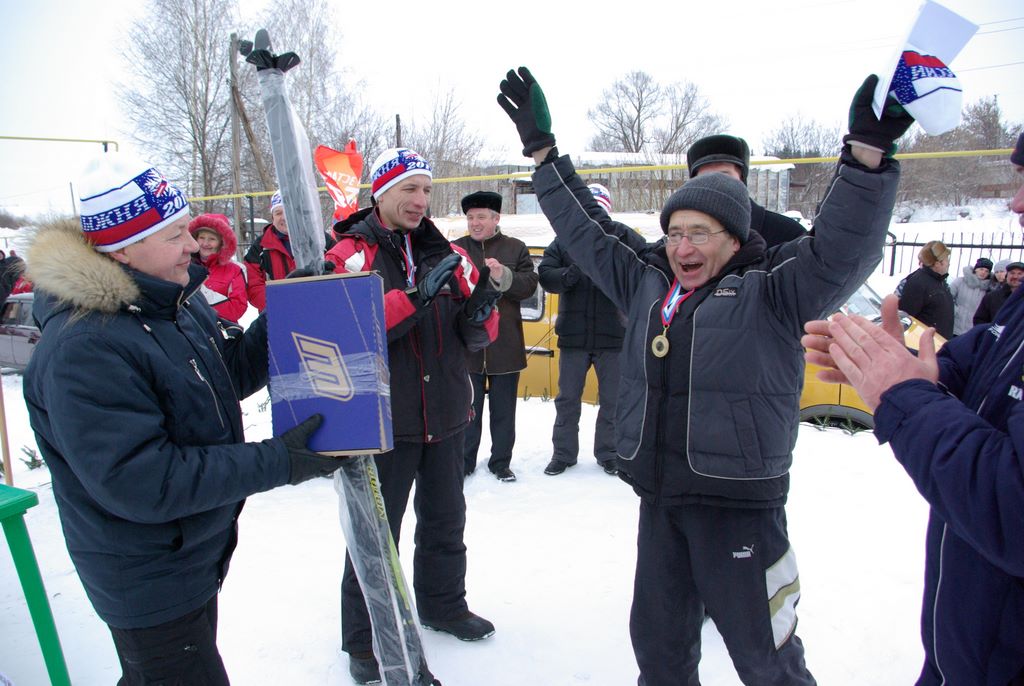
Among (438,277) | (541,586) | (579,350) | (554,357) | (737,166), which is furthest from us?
(554,357)

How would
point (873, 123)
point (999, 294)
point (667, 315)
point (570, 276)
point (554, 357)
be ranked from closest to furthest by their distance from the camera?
point (873, 123) < point (667, 315) < point (570, 276) < point (554, 357) < point (999, 294)

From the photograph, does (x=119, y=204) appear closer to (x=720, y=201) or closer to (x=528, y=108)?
(x=528, y=108)

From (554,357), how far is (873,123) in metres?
4.92

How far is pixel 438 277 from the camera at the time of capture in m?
2.22

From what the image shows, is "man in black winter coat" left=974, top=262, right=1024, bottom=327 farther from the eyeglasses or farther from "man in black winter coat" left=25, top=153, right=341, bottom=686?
"man in black winter coat" left=25, top=153, right=341, bottom=686

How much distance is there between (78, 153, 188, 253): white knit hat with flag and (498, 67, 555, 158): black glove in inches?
48.2

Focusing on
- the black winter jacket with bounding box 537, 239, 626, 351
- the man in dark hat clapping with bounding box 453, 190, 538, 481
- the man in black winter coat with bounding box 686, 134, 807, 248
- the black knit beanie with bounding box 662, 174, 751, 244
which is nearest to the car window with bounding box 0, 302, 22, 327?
the man in dark hat clapping with bounding box 453, 190, 538, 481

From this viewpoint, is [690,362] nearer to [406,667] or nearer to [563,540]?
[406,667]

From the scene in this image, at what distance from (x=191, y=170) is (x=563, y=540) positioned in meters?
21.0

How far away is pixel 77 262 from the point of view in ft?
5.01

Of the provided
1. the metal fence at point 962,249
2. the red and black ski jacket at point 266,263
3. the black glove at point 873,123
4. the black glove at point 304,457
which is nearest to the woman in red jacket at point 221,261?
the red and black ski jacket at point 266,263

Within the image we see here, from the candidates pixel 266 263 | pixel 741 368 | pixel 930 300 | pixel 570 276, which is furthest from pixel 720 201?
pixel 930 300

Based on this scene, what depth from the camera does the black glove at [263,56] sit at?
184cm

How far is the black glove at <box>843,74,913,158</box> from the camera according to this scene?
1559mm
